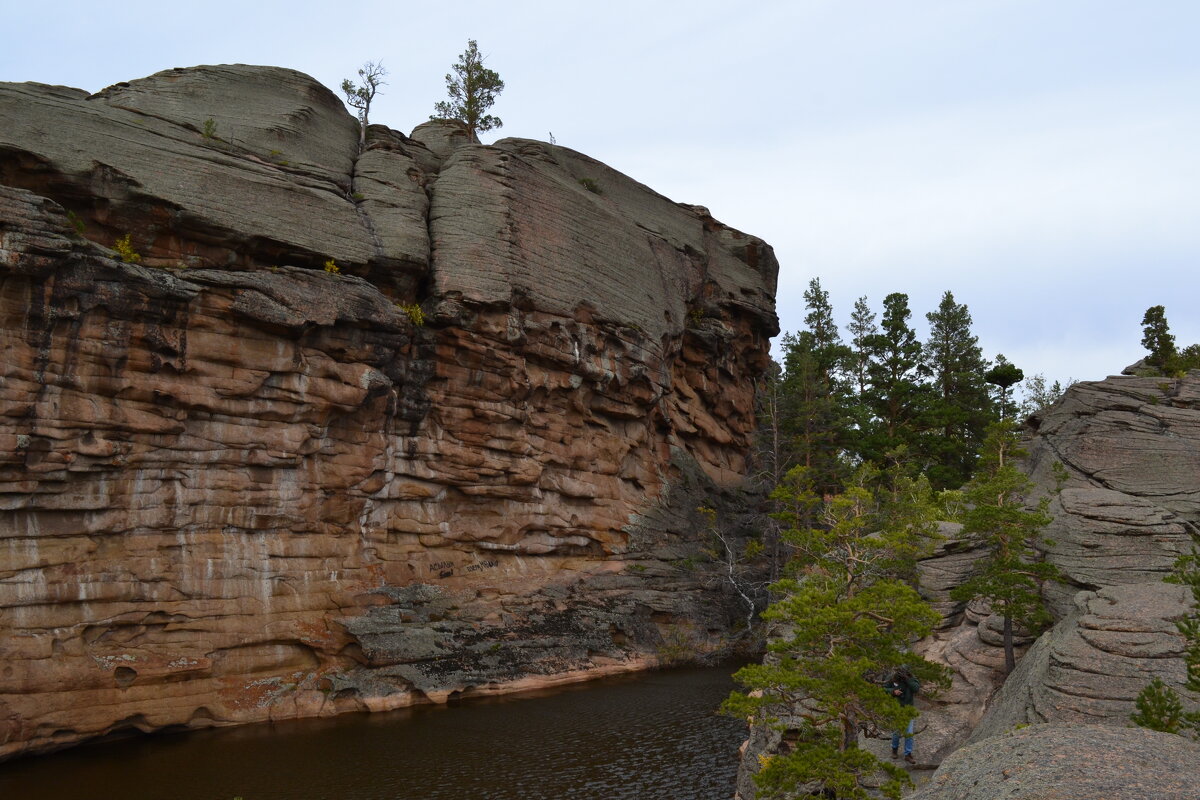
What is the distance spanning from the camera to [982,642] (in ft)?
63.2

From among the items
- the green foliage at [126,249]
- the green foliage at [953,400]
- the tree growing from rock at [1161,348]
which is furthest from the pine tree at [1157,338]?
the green foliage at [126,249]

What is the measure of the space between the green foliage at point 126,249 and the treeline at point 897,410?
31566mm

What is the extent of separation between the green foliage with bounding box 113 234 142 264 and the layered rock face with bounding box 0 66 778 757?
0.34 metres

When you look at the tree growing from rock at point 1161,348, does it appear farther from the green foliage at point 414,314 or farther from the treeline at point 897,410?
→ the green foliage at point 414,314

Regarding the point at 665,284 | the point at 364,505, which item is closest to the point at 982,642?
the point at 364,505

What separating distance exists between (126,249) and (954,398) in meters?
43.3

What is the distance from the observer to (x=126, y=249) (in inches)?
1022

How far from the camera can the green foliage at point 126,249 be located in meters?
25.7

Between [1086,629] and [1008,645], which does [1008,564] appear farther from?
[1086,629]

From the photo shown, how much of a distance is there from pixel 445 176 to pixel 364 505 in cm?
1590

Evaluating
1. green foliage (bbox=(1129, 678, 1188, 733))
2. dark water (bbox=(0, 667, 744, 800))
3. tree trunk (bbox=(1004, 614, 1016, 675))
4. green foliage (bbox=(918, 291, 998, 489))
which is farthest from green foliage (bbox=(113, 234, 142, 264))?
green foliage (bbox=(918, 291, 998, 489))

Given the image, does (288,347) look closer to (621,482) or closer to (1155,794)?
(621,482)

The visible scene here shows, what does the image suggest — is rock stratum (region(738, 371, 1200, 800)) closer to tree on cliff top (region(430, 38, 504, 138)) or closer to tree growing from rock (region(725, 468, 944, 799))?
tree growing from rock (region(725, 468, 944, 799))

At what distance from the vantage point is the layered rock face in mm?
23422
